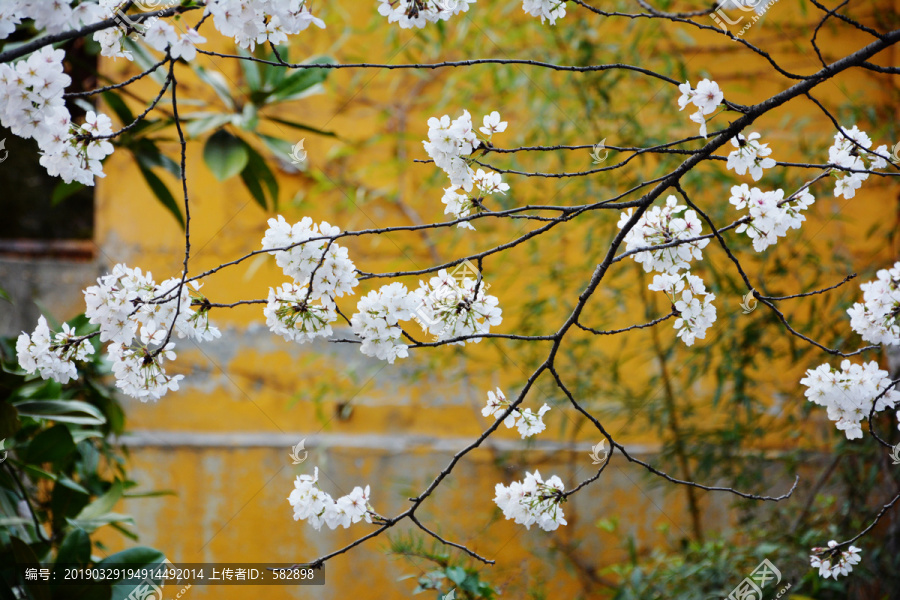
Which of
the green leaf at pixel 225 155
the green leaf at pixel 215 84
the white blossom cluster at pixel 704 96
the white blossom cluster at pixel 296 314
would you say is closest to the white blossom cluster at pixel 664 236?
the white blossom cluster at pixel 704 96

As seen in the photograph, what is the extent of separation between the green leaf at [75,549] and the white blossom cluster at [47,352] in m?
0.51

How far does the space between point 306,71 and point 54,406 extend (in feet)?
2.57

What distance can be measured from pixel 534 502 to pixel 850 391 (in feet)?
1.39

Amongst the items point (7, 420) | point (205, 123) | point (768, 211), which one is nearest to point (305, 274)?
point (768, 211)

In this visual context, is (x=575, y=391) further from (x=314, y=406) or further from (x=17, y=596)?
(x=17, y=596)

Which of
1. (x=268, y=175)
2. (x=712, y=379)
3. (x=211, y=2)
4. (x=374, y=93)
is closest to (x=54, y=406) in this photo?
(x=268, y=175)

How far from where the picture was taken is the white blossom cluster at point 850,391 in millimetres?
849

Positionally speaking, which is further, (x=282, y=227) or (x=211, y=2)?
(x=282, y=227)

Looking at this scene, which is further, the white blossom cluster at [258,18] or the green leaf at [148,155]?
the green leaf at [148,155]

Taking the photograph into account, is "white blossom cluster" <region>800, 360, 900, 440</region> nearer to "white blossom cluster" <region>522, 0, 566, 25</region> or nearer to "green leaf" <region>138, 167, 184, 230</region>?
"white blossom cluster" <region>522, 0, 566, 25</region>

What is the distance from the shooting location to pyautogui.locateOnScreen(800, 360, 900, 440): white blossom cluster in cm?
85

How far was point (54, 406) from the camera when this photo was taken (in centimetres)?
115

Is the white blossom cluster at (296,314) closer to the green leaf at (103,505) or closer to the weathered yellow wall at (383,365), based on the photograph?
the green leaf at (103,505)

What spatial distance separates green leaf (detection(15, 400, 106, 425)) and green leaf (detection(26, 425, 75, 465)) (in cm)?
2
